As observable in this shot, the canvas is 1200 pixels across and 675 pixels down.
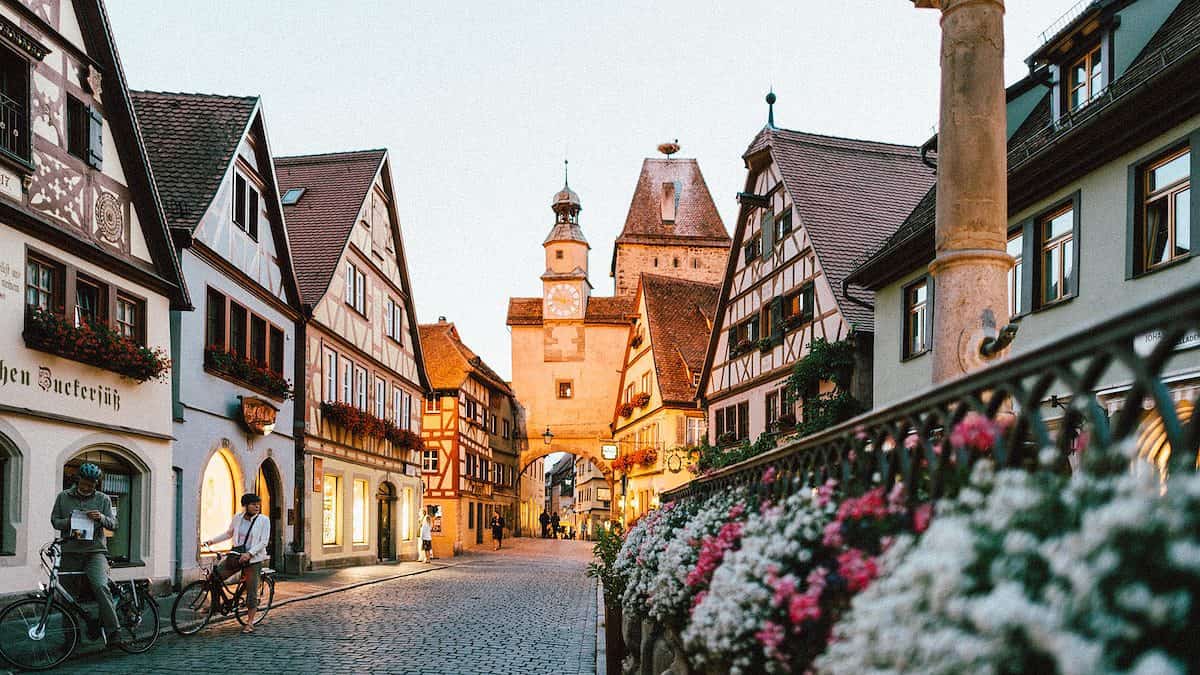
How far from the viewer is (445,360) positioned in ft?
169

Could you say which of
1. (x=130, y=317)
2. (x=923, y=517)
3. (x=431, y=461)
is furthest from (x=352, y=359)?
(x=923, y=517)

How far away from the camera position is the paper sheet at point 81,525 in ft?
33.6

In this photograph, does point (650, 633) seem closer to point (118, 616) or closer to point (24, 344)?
point (118, 616)

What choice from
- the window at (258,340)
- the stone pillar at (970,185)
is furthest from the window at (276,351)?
the stone pillar at (970,185)

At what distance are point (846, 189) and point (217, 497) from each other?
53.8ft

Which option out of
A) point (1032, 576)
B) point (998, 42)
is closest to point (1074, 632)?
point (1032, 576)

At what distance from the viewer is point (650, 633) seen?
714 cm

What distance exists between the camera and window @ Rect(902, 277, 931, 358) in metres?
19.3

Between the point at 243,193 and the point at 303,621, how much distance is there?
10.0m

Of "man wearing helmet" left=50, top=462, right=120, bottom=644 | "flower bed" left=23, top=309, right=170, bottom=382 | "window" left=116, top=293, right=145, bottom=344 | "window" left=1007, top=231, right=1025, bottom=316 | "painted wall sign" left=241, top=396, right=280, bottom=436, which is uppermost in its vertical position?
"window" left=1007, top=231, right=1025, bottom=316

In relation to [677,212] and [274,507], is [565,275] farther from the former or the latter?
[274,507]

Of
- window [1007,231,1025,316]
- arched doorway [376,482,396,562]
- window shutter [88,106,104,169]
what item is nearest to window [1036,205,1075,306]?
window [1007,231,1025,316]

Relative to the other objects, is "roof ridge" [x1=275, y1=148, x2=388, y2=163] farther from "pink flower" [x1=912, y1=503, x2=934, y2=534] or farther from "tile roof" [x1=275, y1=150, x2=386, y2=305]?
"pink flower" [x1=912, y1=503, x2=934, y2=534]

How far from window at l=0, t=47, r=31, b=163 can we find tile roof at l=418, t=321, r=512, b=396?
34592mm
